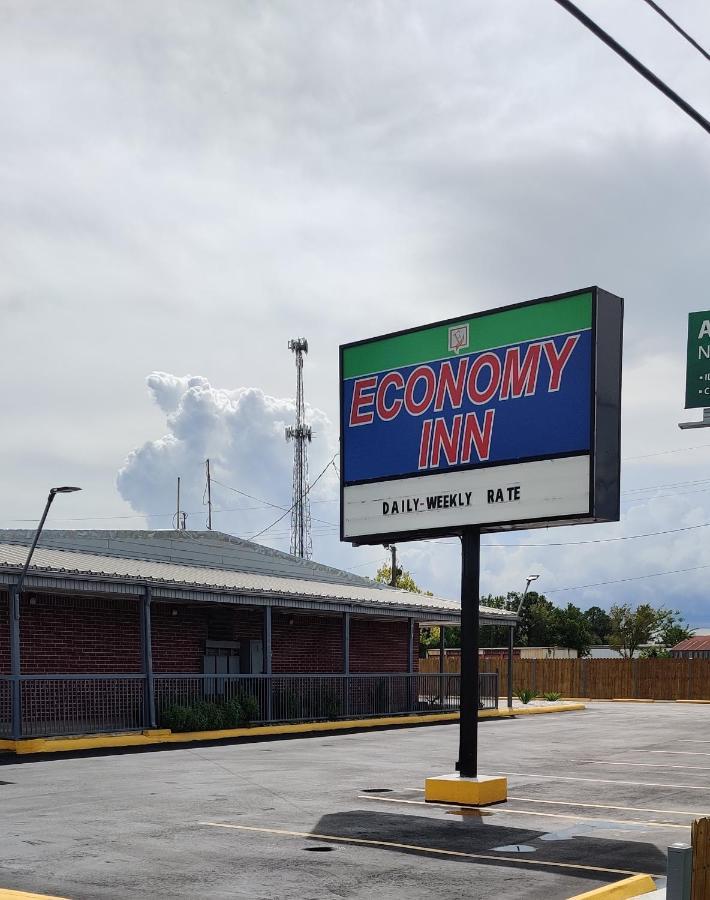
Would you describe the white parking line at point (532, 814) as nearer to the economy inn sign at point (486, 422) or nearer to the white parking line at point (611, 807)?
the white parking line at point (611, 807)

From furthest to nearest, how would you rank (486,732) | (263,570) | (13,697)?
(263,570), (486,732), (13,697)

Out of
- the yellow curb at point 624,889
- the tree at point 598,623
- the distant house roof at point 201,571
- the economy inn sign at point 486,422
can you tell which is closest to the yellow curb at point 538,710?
the distant house roof at point 201,571

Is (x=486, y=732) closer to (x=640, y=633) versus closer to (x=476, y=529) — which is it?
(x=476, y=529)

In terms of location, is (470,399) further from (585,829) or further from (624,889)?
(624,889)

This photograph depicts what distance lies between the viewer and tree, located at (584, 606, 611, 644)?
128125 mm

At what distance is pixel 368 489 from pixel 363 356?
2.03 metres

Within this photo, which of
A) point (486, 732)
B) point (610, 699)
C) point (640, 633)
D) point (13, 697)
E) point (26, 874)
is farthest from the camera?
point (640, 633)

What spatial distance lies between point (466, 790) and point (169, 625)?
17117 millimetres

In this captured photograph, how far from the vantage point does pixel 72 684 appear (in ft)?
87.3

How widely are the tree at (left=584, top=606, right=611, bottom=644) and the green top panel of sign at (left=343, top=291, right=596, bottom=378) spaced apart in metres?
112

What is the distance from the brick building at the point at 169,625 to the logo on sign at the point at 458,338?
11557 millimetres

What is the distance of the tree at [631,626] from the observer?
3932 inches

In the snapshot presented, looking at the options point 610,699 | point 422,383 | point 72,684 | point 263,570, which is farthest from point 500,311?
point 610,699

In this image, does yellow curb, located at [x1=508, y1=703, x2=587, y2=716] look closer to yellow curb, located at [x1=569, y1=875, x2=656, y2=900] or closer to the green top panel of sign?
the green top panel of sign
